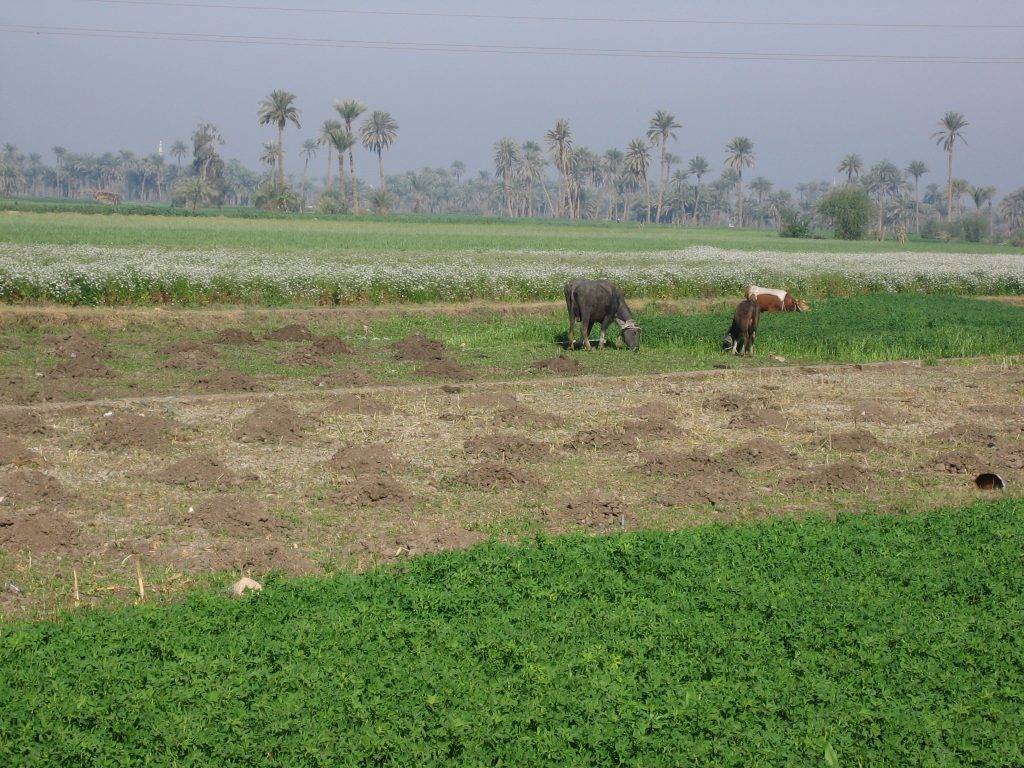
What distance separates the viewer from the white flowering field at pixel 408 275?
24547 mm

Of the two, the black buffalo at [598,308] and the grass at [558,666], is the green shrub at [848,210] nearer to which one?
the black buffalo at [598,308]

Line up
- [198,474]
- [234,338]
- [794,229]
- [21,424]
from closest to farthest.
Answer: [198,474] < [21,424] < [234,338] < [794,229]

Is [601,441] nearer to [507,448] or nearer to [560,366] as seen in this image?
[507,448]

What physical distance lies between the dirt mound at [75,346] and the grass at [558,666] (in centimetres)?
1202

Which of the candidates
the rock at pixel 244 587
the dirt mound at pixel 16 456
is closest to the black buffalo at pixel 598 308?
the dirt mound at pixel 16 456

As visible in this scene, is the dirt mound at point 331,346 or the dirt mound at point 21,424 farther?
the dirt mound at point 331,346

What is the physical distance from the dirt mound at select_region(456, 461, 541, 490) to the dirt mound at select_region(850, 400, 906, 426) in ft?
20.2

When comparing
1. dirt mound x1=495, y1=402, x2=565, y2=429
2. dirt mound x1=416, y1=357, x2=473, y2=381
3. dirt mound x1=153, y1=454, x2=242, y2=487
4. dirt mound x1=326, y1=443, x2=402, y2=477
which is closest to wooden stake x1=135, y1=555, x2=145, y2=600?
dirt mound x1=153, y1=454, x2=242, y2=487

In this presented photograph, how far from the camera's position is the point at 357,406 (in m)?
15.4

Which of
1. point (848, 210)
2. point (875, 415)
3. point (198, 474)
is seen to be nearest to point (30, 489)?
point (198, 474)

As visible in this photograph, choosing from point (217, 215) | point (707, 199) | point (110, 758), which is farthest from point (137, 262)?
point (707, 199)

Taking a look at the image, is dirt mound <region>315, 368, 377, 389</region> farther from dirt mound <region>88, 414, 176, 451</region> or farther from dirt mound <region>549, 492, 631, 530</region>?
dirt mound <region>549, 492, 631, 530</region>

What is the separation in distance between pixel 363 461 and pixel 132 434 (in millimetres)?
3109

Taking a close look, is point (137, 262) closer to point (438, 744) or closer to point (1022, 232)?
point (438, 744)
